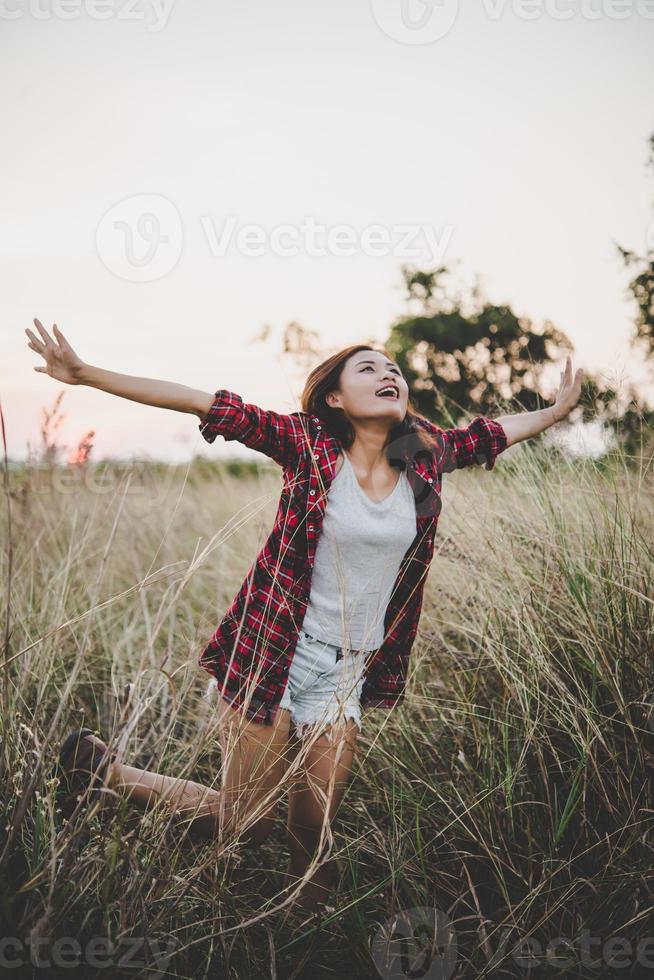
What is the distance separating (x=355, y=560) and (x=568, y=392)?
104 cm

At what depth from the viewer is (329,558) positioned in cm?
194

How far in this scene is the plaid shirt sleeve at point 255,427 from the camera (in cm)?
180

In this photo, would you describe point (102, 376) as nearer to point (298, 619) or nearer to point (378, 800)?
point (298, 619)

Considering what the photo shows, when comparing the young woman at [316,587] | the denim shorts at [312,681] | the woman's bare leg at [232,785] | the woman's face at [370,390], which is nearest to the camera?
the woman's bare leg at [232,785]

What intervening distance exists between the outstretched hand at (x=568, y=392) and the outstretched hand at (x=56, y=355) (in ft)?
5.38

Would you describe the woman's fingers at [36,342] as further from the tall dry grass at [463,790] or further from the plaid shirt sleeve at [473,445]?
the plaid shirt sleeve at [473,445]

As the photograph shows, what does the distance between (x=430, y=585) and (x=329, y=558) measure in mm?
1060

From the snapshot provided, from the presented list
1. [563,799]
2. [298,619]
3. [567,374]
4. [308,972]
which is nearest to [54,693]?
[298,619]

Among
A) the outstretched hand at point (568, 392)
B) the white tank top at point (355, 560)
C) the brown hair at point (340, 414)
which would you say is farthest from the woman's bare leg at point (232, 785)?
the outstretched hand at point (568, 392)

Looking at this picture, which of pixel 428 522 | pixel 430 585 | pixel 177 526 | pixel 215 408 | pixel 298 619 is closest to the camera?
pixel 215 408

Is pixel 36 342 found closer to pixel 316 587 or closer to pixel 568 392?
pixel 316 587

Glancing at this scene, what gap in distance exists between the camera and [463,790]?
1896 millimetres

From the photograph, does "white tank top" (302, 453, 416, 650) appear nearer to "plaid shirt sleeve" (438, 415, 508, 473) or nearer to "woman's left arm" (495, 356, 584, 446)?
"plaid shirt sleeve" (438, 415, 508, 473)

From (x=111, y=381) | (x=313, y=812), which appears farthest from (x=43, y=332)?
(x=313, y=812)
